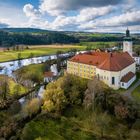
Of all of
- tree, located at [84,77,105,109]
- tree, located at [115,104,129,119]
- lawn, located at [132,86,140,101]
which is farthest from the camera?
lawn, located at [132,86,140,101]

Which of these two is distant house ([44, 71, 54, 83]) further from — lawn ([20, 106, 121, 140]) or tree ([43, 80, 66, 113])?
lawn ([20, 106, 121, 140])

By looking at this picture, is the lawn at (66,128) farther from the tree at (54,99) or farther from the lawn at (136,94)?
the lawn at (136,94)

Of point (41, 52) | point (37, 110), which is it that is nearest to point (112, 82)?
point (37, 110)

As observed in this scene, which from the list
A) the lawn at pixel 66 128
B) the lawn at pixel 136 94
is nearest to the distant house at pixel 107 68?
the lawn at pixel 136 94

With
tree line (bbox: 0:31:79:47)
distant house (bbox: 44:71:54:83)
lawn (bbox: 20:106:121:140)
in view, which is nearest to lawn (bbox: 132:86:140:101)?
lawn (bbox: 20:106:121:140)

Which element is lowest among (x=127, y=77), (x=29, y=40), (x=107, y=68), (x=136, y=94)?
(x=136, y=94)

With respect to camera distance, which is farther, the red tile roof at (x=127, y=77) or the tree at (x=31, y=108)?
the red tile roof at (x=127, y=77)

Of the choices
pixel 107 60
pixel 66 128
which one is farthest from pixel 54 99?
pixel 107 60

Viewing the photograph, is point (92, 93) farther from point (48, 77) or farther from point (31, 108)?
point (48, 77)

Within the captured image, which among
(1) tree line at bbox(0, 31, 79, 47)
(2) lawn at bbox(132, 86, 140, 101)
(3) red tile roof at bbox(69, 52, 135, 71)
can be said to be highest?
(1) tree line at bbox(0, 31, 79, 47)
